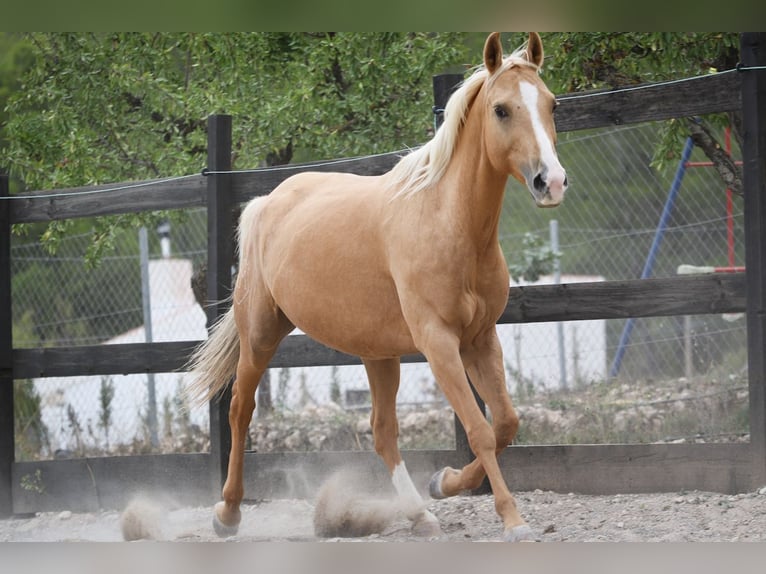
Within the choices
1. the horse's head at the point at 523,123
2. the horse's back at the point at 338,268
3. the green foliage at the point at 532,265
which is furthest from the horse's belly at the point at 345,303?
the green foliage at the point at 532,265

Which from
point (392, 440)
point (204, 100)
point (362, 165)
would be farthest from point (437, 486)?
point (204, 100)

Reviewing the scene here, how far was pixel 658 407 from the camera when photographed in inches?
279

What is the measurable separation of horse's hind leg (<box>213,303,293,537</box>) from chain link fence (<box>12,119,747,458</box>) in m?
0.32

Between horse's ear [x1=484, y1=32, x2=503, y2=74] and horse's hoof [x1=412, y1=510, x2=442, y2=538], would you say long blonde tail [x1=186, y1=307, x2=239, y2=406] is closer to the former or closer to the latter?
horse's hoof [x1=412, y1=510, x2=442, y2=538]

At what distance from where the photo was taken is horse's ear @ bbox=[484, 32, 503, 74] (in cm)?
345

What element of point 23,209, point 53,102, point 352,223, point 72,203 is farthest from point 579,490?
point 53,102

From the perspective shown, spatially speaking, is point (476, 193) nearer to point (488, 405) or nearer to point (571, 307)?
point (488, 405)

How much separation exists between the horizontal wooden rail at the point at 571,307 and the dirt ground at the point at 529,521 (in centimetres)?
75

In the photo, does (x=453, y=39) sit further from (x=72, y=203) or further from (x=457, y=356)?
(x=457, y=356)

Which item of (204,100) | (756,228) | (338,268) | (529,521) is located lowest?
(529,521)

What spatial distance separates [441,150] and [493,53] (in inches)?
18.1

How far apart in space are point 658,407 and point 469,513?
3.09 m

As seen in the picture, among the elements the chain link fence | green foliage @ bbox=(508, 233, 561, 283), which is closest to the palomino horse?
the chain link fence

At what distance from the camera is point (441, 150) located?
379cm
